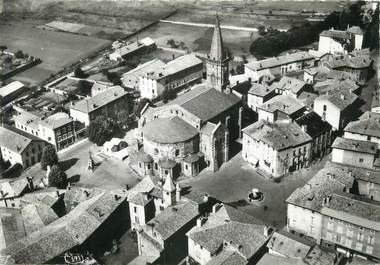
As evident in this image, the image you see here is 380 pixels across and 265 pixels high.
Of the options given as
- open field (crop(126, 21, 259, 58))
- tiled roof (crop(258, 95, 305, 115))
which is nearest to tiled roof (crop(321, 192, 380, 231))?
tiled roof (crop(258, 95, 305, 115))

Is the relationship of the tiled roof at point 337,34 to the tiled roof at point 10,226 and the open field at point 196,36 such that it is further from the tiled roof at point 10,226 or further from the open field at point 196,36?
the tiled roof at point 10,226

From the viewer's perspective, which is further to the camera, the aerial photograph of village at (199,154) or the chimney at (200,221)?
the chimney at (200,221)

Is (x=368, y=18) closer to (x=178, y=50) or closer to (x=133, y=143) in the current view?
(x=178, y=50)

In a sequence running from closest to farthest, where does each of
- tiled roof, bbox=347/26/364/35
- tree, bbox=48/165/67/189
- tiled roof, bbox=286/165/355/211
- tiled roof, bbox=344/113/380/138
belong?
tiled roof, bbox=286/165/355/211
tiled roof, bbox=344/113/380/138
tree, bbox=48/165/67/189
tiled roof, bbox=347/26/364/35

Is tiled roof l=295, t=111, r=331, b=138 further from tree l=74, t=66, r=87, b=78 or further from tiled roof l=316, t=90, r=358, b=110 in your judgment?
tree l=74, t=66, r=87, b=78

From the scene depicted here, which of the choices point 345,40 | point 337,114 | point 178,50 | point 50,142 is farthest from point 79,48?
point 337,114

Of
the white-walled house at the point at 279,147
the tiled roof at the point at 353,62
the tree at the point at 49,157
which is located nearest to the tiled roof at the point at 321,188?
the white-walled house at the point at 279,147
